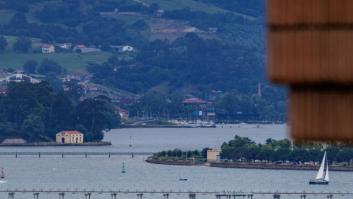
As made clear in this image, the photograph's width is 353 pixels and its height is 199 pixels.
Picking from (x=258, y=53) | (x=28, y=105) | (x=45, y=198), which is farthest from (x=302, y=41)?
(x=258, y=53)

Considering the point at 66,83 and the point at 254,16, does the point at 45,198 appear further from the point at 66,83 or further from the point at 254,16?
the point at 254,16

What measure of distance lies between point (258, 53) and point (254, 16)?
1861cm

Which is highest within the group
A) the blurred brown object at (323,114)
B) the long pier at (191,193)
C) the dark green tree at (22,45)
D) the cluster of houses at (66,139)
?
the dark green tree at (22,45)

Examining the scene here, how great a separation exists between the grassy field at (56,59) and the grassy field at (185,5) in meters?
18.7

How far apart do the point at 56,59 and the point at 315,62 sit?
151 m

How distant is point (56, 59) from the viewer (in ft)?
504

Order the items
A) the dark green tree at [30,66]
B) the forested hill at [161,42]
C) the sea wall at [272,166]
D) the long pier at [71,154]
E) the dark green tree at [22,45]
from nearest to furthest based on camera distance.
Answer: the sea wall at [272,166], the long pier at [71,154], the dark green tree at [22,45], the dark green tree at [30,66], the forested hill at [161,42]

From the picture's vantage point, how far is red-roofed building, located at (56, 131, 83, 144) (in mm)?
Answer: 112250

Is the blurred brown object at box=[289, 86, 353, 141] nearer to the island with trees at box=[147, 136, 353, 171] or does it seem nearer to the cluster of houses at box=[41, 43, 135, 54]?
the island with trees at box=[147, 136, 353, 171]

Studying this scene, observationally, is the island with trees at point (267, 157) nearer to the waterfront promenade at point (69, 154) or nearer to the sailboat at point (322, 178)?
the sailboat at point (322, 178)

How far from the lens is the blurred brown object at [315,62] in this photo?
9.37ft

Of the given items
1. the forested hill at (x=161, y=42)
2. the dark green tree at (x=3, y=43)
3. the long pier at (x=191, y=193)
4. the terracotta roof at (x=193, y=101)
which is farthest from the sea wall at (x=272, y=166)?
the dark green tree at (x=3, y=43)

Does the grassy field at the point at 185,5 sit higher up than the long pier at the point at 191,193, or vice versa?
the grassy field at the point at 185,5

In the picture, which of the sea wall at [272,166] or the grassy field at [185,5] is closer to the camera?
the sea wall at [272,166]
